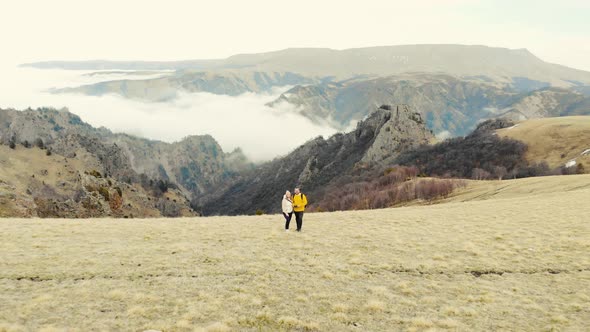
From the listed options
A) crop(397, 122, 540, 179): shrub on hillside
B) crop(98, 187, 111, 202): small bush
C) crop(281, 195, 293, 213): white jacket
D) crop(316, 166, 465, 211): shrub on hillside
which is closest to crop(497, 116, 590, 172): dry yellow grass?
crop(397, 122, 540, 179): shrub on hillside

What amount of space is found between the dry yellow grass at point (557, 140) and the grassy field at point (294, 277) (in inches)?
5235

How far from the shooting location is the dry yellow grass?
497 ft

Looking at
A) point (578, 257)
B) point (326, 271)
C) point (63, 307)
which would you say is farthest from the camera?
point (578, 257)

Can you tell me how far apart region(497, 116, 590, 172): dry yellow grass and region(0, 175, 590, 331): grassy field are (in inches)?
5235

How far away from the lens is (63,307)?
16.2 metres

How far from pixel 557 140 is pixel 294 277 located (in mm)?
192837

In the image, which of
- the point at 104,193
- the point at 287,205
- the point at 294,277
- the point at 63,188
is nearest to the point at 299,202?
the point at 287,205

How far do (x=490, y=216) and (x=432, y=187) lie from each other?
71100mm

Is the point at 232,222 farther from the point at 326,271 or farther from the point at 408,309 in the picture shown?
the point at 408,309

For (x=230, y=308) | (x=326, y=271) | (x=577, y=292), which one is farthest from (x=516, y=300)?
(x=230, y=308)

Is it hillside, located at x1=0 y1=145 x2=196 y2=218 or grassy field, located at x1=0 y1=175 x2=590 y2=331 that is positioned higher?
grassy field, located at x1=0 y1=175 x2=590 y2=331

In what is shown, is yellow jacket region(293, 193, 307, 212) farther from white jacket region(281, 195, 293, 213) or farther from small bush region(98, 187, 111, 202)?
small bush region(98, 187, 111, 202)

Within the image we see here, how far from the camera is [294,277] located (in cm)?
2081

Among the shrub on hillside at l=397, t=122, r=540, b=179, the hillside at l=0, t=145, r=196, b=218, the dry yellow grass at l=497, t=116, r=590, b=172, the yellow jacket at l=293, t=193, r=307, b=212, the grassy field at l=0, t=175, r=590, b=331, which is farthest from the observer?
the shrub on hillside at l=397, t=122, r=540, b=179
